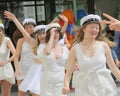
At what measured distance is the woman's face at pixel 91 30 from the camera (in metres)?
4.57

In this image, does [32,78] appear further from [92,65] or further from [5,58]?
[92,65]

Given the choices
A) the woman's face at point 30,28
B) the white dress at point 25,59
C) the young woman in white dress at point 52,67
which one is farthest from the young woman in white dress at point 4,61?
the young woman in white dress at point 52,67

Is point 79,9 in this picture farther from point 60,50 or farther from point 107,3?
point 60,50

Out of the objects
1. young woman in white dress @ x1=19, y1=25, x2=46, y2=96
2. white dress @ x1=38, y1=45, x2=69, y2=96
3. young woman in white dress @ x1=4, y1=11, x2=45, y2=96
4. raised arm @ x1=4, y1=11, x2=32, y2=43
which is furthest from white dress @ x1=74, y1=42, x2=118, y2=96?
raised arm @ x1=4, y1=11, x2=32, y2=43

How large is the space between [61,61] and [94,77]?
128 cm

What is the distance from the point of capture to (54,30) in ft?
19.2

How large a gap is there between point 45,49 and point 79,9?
15.0ft

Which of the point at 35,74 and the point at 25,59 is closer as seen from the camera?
the point at 35,74

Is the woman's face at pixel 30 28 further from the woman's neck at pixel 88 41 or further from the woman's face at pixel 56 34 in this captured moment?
the woman's neck at pixel 88 41

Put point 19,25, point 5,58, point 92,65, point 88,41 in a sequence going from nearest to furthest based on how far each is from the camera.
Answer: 1. point 92,65
2. point 88,41
3. point 19,25
4. point 5,58

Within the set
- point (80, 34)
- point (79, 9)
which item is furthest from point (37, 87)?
point (79, 9)

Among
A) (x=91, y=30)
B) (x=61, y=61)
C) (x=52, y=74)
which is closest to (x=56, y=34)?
(x=61, y=61)

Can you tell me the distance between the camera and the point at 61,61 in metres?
5.76

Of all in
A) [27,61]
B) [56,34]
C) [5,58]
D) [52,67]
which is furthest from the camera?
[5,58]
